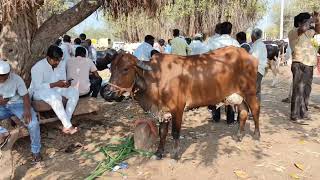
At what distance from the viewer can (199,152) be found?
6.69 meters

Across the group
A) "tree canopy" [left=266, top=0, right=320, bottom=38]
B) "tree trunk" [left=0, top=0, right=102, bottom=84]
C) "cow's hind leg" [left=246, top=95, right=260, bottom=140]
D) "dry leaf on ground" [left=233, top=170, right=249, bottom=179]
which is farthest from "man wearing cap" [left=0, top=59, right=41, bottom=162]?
"tree canopy" [left=266, top=0, right=320, bottom=38]

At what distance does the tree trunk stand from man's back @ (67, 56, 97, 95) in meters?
0.63

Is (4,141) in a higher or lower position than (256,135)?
higher

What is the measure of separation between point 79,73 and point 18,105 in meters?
1.73

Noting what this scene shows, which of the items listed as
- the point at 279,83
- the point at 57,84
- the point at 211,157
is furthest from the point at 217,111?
the point at 279,83

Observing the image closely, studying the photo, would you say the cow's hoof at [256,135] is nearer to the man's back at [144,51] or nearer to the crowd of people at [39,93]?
the crowd of people at [39,93]

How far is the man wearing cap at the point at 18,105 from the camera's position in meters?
6.12

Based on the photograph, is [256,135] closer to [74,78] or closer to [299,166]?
[299,166]

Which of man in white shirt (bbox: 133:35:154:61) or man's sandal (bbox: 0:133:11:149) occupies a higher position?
man in white shirt (bbox: 133:35:154:61)

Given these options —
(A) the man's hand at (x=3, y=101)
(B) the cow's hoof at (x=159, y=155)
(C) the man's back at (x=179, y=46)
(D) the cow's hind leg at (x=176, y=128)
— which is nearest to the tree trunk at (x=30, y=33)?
(A) the man's hand at (x=3, y=101)

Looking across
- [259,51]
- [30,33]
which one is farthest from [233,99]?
[30,33]

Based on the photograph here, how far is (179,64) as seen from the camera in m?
6.41

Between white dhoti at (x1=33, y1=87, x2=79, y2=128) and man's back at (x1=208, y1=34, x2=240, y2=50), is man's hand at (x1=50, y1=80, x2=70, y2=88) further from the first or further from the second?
man's back at (x1=208, y1=34, x2=240, y2=50)

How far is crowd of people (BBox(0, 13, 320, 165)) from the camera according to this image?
6.18 metres
